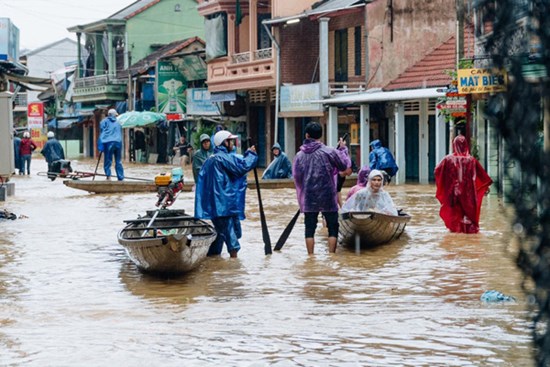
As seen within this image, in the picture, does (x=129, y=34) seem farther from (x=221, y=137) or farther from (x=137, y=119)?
(x=221, y=137)

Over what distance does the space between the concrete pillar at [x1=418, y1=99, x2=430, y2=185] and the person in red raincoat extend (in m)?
14.6

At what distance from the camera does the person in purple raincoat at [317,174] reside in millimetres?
14102

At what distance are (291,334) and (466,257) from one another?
5.59m

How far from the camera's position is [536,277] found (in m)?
3.40

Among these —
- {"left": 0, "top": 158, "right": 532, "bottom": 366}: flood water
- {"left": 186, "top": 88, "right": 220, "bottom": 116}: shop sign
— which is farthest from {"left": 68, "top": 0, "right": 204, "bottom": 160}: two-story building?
{"left": 0, "top": 158, "right": 532, "bottom": 366}: flood water

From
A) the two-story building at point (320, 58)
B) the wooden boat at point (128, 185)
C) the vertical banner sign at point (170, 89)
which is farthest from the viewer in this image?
the vertical banner sign at point (170, 89)

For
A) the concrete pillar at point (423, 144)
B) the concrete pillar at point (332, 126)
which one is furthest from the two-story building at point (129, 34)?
the concrete pillar at point (423, 144)

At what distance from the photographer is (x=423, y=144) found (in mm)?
31516

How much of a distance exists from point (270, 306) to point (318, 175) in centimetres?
362

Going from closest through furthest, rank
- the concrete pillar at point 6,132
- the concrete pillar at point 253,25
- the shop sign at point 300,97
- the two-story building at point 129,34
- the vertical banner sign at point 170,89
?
the concrete pillar at point 6,132 → the shop sign at point 300,97 → the concrete pillar at point 253,25 → the vertical banner sign at point 170,89 → the two-story building at point 129,34

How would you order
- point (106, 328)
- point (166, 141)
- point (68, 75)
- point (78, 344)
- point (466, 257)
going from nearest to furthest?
point (78, 344) → point (106, 328) → point (466, 257) → point (166, 141) → point (68, 75)

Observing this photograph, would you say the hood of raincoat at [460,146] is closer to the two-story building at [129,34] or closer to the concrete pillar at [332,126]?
the concrete pillar at [332,126]

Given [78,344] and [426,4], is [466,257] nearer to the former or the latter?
[78,344]

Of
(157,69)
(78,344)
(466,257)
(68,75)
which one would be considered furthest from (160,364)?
(68,75)
